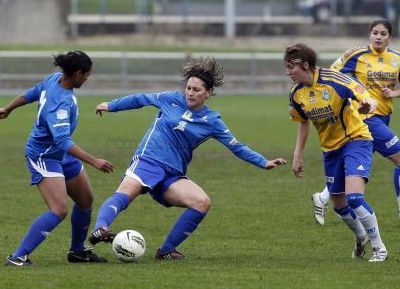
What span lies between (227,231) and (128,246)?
2962mm

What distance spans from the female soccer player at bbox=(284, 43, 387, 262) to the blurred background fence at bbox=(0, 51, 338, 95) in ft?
83.0

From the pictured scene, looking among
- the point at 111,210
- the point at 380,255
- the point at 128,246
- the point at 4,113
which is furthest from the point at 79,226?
the point at 380,255

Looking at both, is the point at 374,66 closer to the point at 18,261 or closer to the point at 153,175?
the point at 153,175

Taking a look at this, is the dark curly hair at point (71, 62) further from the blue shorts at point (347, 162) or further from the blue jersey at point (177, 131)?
the blue shorts at point (347, 162)

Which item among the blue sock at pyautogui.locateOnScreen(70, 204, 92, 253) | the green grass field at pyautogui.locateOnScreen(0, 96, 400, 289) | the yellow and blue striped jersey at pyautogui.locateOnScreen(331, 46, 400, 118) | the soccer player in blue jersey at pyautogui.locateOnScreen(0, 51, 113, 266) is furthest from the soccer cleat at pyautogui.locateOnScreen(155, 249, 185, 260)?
the yellow and blue striped jersey at pyautogui.locateOnScreen(331, 46, 400, 118)

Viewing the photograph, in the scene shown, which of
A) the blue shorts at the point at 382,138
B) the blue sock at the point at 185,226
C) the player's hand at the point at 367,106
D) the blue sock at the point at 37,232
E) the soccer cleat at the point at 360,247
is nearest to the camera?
the blue sock at the point at 37,232

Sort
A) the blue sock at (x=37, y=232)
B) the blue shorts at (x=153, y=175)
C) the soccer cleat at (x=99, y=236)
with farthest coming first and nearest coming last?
the blue shorts at (x=153, y=175) < the blue sock at (x=37, y=232) < the soccer cleat at (x=99, y=236)

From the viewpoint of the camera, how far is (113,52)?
38.3m

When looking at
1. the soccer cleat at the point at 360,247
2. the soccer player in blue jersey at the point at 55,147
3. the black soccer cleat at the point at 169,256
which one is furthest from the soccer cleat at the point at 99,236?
the soccer cleat at the point at 360,247

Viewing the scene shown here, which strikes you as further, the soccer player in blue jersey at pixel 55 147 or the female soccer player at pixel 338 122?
the female soccer player at pixel 338 122

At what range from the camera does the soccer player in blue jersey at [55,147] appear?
8836mm

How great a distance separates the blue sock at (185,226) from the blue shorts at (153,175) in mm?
205

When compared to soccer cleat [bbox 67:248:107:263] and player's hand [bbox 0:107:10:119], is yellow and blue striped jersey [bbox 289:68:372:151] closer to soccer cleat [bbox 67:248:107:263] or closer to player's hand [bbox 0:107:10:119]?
soccer cleat [bbox 67:248:107:263]

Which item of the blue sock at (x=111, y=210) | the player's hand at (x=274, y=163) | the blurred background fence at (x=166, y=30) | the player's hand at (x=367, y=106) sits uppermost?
the player's hand at (x=367, y=106)
